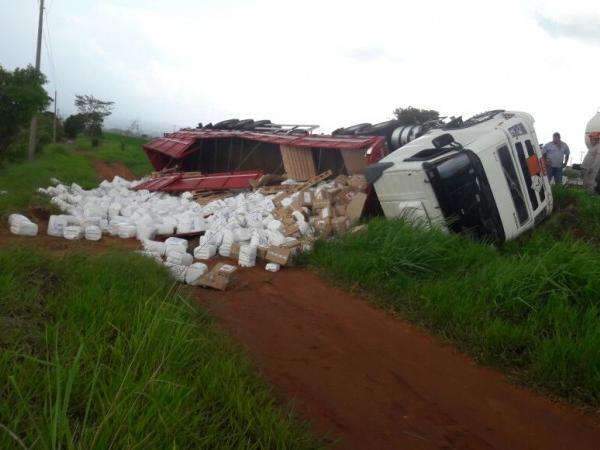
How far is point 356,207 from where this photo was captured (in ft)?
27.6

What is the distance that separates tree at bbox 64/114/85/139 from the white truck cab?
34438 mm

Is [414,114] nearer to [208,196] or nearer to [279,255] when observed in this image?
[208,196]

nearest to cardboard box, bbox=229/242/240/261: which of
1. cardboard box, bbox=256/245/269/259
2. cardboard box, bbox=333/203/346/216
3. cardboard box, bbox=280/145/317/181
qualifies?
cardboard box, bbox=256/245/269/259

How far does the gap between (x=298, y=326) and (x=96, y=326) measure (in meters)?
2.09

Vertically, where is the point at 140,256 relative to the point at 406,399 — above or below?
above

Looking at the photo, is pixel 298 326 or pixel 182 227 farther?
pixel 182 227

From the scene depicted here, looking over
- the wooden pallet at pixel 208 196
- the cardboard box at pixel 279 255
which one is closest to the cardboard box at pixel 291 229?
the cardboard box at pixel 279 255

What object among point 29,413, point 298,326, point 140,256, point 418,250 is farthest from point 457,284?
point 29,413

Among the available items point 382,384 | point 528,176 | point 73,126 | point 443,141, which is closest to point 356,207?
point 443,141

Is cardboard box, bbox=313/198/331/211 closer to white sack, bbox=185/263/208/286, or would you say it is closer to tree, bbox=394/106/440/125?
white sack, bbox=185/263/208/286

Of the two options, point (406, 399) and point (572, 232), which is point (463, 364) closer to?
point (406, 399)

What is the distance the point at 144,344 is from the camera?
126 inches

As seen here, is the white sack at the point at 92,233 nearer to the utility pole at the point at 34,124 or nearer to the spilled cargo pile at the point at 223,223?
the spilled cargo pile at the point at 223,223

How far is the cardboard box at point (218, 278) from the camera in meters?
5.95
